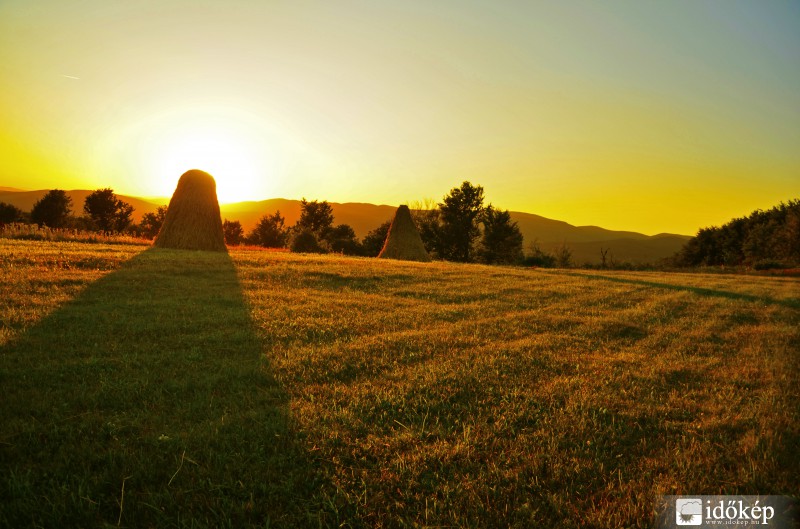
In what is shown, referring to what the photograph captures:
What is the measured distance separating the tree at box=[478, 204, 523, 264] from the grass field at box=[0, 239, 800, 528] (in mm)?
55365

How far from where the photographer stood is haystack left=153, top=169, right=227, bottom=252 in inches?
930

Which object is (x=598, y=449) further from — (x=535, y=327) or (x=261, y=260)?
(x=261, y=260)

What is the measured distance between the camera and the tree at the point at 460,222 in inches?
2660

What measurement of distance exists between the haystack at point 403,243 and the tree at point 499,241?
3050cm

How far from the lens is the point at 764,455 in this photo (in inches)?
159

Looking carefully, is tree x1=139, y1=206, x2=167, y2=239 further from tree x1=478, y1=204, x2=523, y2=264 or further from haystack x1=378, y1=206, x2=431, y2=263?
tree x1=478, y1=204, x2=523, y2=264

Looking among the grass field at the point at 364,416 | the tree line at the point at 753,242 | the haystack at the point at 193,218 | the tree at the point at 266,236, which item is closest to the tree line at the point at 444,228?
the tree at the point at 266,236

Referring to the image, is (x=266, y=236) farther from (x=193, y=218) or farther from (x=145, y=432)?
(x=145, y=432)

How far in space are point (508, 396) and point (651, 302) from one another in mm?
12225

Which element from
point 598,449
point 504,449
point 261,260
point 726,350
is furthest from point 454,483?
point 261,260

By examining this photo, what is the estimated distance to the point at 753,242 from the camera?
63.8m

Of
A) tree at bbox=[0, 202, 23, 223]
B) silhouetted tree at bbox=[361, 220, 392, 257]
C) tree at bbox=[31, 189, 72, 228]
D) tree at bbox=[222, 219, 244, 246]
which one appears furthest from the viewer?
tree at bbox=[222, 219, 244, 246]

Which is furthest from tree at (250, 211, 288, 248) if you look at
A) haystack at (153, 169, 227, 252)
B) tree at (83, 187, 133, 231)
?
haystack at (153, 169, 227, 252)

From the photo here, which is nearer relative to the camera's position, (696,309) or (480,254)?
(696,309)
